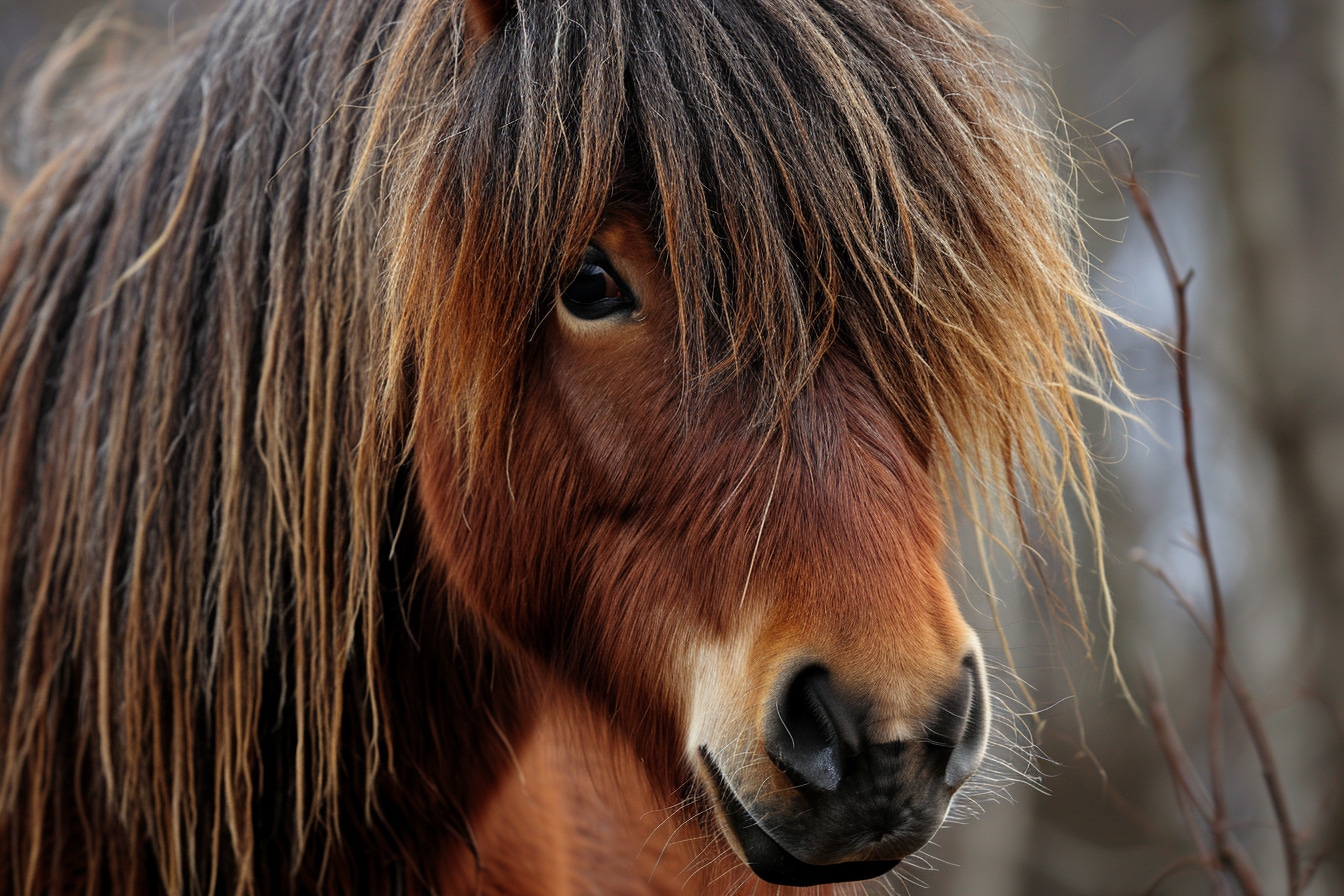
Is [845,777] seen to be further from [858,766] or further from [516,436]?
[516,436]

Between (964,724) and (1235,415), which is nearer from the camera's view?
(964,724)

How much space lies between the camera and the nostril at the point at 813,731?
1074 mm

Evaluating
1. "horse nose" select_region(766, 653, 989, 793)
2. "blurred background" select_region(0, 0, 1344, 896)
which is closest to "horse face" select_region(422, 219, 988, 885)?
"horse nose" select_region(766, 653, 989, 793)

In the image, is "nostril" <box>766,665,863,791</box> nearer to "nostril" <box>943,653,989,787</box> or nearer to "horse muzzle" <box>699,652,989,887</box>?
"horse muzzle" <box>699,652,989,887</box>

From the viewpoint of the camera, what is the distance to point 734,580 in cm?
121

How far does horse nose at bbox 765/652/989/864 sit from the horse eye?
21.5 inches

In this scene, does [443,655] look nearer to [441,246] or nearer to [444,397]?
[444,397]

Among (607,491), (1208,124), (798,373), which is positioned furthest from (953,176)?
(1208,124)

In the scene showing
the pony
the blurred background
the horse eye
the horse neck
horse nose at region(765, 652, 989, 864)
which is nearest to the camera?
horse nose at region(765, 652, 989, 864)

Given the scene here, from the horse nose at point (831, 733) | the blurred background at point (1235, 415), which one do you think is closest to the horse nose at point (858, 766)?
the horse nose at point (831, 733)

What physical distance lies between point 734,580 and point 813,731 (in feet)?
0.67

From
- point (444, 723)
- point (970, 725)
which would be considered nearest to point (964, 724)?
point (970, 725)

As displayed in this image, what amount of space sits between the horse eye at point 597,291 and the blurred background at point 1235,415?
9.14 feet

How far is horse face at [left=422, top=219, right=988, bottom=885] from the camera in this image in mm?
1097
